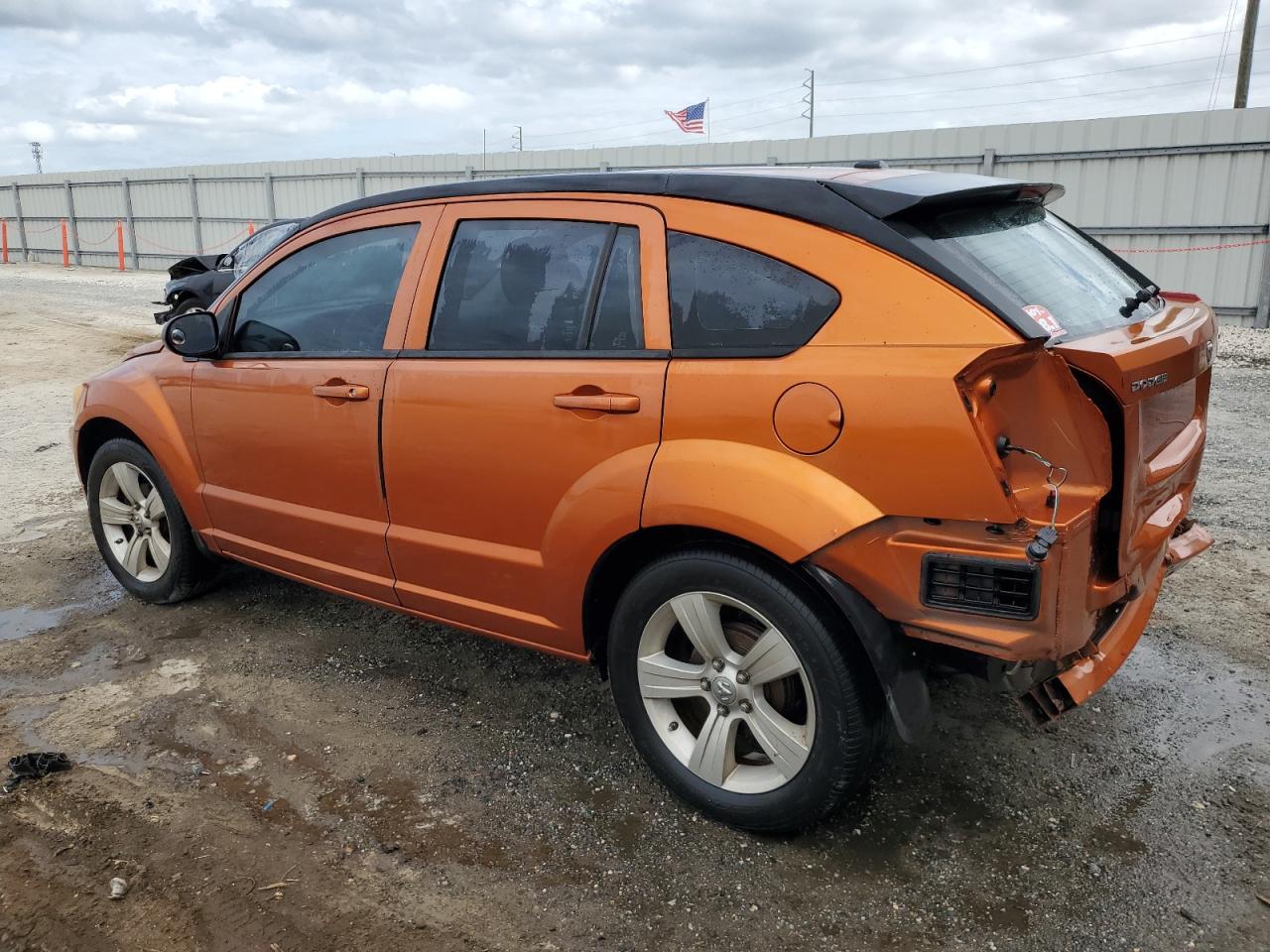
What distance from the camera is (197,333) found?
400cm

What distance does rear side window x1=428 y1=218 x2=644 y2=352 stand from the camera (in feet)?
9.60

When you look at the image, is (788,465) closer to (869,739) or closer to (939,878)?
(869,739)

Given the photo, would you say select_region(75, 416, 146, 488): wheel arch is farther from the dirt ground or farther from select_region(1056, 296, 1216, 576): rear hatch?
select_region(1056, 296, 1216, 576): rear hatch

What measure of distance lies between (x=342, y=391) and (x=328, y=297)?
47 centimetres

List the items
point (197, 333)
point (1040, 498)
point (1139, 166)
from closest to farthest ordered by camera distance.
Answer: point (1040, 498) < point (197, 333) < point (1139, 166)

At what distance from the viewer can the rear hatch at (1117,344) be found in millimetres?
2395

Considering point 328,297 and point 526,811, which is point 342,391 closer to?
point 328,297

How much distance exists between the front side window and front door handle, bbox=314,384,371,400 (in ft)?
0.49

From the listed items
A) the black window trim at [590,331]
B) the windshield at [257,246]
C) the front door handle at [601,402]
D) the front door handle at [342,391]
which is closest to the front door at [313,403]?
the front door handle at [342,391]

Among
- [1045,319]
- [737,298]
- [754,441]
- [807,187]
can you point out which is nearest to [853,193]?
[807,187]

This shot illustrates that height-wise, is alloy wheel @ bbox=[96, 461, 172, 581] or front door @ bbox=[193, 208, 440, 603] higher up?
front door @ bbox=[193, 208, 440, 603]

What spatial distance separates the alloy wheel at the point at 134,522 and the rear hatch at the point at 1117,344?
3674mm

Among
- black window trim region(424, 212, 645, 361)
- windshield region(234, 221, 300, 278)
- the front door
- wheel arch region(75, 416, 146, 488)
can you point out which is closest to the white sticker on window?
black window trim region(424, 212, 645, 361)

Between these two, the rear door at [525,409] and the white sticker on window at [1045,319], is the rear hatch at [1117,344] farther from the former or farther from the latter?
the rear door at [525,409]
